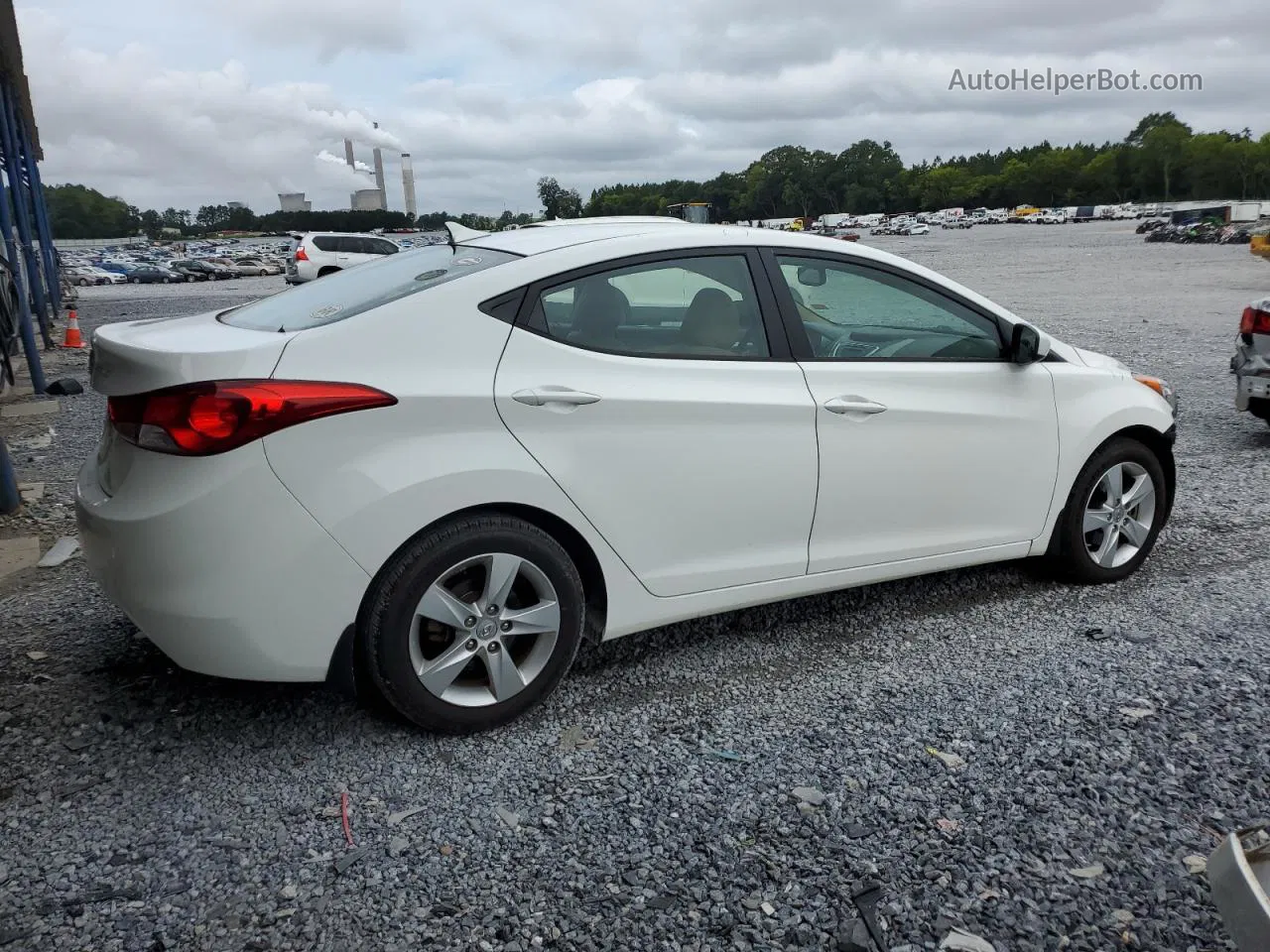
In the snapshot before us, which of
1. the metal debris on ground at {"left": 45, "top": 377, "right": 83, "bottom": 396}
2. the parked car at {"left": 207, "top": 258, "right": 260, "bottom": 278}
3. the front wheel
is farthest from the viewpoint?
the parked car at {"left": 207, "top": 258, "right": 260, "bottom": 278}

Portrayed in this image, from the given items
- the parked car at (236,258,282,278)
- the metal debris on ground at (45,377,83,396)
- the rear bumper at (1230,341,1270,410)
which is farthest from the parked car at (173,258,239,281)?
the rear bumper at (1230,341,1270,410)

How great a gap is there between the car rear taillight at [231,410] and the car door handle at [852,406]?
1.64 meters

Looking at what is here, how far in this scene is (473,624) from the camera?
9.86 feet

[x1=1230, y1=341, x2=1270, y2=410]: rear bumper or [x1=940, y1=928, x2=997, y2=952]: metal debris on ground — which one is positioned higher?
[x1=1230, y1=341, x2=1270, y2=410]: rear bumper

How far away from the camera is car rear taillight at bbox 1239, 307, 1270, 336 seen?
6725 mm

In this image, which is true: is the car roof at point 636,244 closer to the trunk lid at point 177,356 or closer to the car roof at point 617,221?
the car roof at point 617,221

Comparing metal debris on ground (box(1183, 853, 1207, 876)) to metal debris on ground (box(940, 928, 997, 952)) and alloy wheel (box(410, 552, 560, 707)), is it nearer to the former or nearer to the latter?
metal debris on ground (box(940, 928, 997, 952))

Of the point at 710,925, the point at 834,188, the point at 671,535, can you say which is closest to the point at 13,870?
the point at 710,925

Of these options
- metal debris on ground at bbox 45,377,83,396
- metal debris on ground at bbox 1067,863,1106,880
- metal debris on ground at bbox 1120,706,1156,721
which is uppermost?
metal debris on ground at bbox 45,377,83,396

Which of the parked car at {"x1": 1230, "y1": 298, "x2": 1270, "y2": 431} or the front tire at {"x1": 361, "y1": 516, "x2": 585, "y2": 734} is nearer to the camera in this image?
the front tire at {"x1": 361, "y1": 516, "x2": 585, "y2": 734}

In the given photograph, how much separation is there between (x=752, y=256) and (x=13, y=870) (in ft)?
9.54

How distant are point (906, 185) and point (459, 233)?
17734 centimetres

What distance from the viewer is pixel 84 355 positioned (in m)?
15.2

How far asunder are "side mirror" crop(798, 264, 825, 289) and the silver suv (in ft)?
88.8
